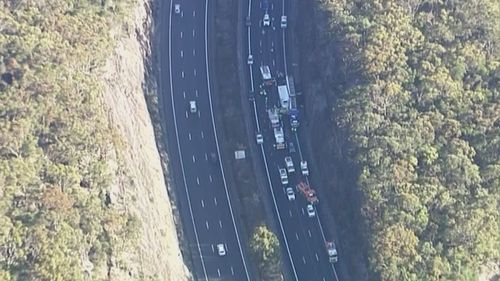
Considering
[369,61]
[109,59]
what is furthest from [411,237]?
[109,59]

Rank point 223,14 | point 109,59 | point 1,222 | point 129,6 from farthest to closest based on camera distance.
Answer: point 223,14
point 129,6
point 109,59
point 1,222

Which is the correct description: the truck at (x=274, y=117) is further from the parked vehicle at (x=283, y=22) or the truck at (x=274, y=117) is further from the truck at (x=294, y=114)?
the parked vehicle at (x=283, y=22)

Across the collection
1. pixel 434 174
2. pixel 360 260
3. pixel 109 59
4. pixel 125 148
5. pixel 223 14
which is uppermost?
pixel 223 14

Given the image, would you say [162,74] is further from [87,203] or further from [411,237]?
[411,237]

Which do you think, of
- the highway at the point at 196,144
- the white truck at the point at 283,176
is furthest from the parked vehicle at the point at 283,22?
the white truck at the point at 283,176

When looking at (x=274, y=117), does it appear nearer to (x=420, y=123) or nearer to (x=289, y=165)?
(x=289, y=165)

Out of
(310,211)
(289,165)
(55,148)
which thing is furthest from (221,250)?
(55,148)

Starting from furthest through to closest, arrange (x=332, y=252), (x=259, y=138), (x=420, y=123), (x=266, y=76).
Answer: (x=266, y=76), (x=259, y=138), (x=420, y=123), (x=332, y=252)
